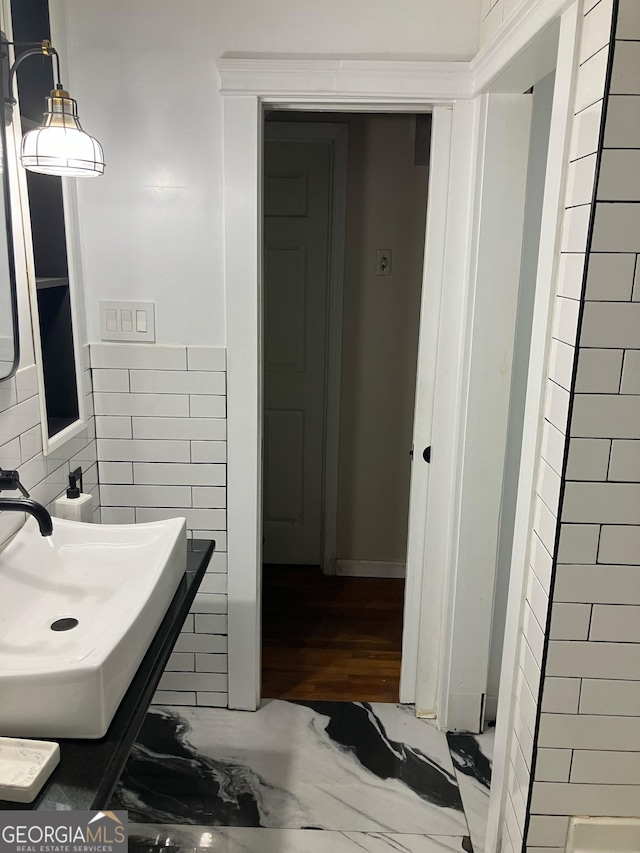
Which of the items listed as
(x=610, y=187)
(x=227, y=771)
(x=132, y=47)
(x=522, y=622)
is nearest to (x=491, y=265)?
(x=610, y=187)

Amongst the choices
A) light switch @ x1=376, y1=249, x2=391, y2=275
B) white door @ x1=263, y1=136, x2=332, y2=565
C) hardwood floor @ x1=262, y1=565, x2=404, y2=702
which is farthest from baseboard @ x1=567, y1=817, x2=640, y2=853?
light switch @ x1=376, y1=249, x2=391, y2=275

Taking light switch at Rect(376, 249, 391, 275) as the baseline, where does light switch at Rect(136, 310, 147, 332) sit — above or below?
below

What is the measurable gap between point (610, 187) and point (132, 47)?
1457mm

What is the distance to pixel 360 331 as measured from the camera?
3.18 m

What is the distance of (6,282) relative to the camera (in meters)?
1.61

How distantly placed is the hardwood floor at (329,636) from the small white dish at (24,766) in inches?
58.8

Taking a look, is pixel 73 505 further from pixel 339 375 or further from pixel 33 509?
pixel 339 375

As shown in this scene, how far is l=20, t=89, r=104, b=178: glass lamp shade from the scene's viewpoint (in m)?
1.49

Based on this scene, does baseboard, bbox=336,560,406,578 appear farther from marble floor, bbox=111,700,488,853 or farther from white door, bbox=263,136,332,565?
marble floor, bbox=111,700,488,853

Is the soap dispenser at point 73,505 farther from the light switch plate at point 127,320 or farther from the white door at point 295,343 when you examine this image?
the white door at point 295,343

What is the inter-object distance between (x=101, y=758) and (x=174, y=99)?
66.7 inches

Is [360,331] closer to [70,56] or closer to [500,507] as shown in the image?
[500,507]

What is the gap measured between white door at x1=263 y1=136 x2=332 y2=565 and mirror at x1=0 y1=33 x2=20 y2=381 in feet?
5.37

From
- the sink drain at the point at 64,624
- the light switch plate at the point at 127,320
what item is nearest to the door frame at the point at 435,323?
the light switch plate at the point at 127,320
